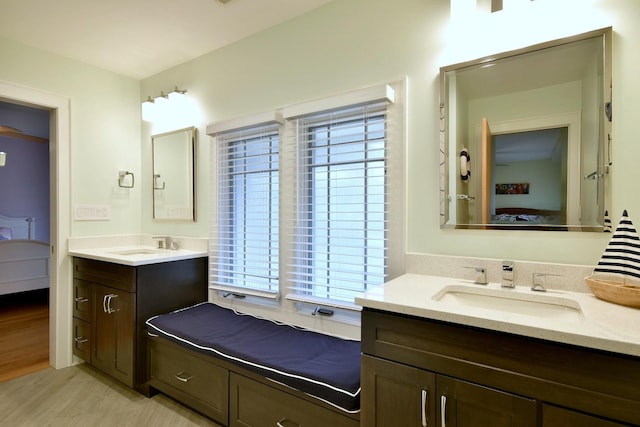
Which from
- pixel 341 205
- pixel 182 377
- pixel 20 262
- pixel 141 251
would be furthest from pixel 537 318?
pixel 20 262

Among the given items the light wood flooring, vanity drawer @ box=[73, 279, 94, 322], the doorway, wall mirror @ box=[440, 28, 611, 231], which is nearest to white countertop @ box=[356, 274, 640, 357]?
wall mirror @ box=[440, 28, 611, 231]

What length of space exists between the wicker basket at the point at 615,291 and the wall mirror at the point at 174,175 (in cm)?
252

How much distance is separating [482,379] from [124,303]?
2149 mm

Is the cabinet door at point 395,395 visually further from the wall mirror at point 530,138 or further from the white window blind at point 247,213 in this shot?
the white window blind at point 247,213

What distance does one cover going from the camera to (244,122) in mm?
2268

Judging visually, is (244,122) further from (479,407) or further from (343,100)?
(479,407)

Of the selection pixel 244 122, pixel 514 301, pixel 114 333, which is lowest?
pixel 114 333

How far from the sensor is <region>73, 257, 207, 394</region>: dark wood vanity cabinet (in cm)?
215

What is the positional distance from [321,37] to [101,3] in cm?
135

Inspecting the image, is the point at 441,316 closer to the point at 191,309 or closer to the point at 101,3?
the point at 191,309

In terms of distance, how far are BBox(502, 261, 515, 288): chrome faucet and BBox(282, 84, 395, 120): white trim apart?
0.99 m

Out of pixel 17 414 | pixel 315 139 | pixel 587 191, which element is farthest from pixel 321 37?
pixel 17 414

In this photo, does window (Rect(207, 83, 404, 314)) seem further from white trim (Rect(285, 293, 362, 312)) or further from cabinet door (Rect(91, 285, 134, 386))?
cabinet door (Rect(91, 285, 134, 386))

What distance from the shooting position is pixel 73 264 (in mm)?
2650
